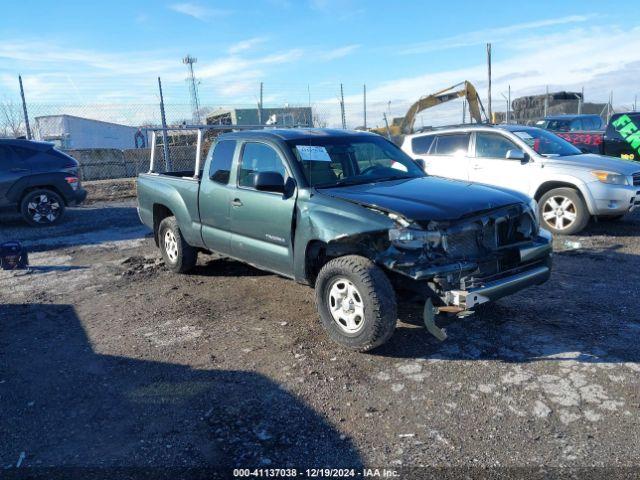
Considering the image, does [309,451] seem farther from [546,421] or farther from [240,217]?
[240,217]

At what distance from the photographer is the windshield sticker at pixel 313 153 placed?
508cm

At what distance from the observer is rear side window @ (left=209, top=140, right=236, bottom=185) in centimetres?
574

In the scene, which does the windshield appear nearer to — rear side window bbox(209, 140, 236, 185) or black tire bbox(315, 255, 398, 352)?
rear side window bbox(209, 140, 236, 185)

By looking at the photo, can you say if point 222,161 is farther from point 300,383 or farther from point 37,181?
point 37,181

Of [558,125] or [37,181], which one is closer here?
[37,181]

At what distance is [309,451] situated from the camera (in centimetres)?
306

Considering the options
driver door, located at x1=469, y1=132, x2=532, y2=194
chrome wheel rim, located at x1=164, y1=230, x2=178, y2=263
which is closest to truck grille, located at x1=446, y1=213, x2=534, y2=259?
chrome wheel rim, located at x1=164, y1=230, x2=178, y2=263

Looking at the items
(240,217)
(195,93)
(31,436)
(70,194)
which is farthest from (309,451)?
(195,93)

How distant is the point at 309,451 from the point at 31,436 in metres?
1.75

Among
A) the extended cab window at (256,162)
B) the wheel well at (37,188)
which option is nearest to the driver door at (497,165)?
the extended cab window at (256,162)

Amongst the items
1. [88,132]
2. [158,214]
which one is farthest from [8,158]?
[88,132]

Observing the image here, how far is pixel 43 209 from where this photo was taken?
1077 centimetres

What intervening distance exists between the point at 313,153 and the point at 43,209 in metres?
7.87

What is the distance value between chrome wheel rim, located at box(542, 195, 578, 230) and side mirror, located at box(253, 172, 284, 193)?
5.30 meters
